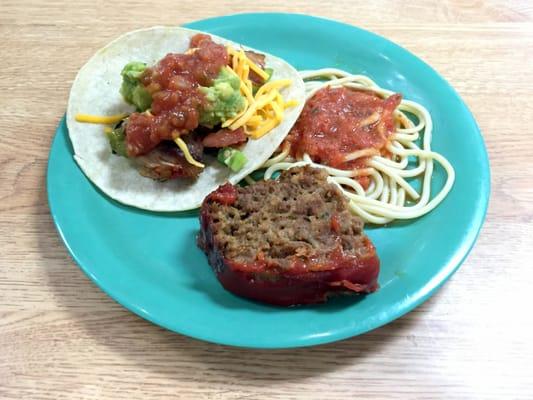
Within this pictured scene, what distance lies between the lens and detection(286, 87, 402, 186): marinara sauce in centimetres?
326

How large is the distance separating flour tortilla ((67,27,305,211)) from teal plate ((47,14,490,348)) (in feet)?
0.23

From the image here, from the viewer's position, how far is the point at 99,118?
3.23 m

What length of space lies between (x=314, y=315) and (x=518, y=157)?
1.83m

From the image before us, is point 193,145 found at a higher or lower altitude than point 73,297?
higher

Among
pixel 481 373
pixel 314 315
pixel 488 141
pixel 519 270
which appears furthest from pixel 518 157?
pixel 314 315

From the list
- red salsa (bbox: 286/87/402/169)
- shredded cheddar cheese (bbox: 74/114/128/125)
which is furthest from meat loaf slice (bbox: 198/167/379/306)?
shredded cheddar cheese (bbox: 74/114/128/125)

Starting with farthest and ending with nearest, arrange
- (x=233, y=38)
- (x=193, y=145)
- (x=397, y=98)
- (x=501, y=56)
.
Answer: (x=501, y=56), (x=233, y=38), (x=397, y=98), (x=193, y=145)

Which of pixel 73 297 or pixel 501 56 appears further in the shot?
pixel 501 56

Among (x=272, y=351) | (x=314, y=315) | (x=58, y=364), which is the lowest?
(x=58, y=364)

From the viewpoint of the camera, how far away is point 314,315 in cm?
245

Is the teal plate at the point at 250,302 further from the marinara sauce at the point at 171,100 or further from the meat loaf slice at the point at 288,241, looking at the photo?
the marinara sauce at the point at 171,100

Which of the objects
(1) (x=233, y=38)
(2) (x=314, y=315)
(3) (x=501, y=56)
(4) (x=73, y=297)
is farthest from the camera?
(3) (x=501, y=56)

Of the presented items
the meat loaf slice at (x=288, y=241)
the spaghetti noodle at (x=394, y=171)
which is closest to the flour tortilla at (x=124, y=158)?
the spaghetti noodle at (x=394, y=171)

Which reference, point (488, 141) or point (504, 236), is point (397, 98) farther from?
point (504, 236)
